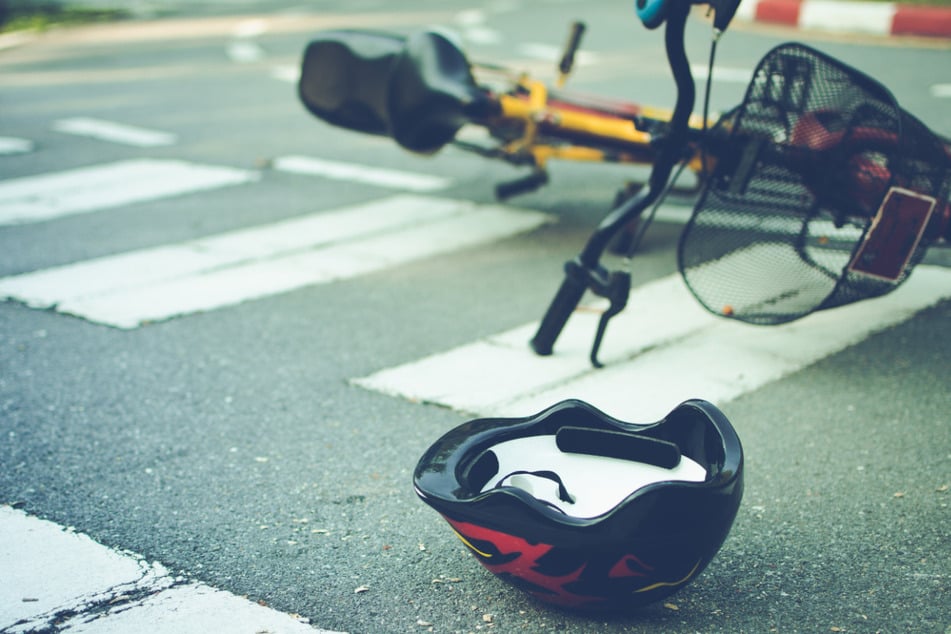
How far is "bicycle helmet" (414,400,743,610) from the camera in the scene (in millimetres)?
2057

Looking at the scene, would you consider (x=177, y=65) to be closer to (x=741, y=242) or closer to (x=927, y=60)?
(x=927, y=60)

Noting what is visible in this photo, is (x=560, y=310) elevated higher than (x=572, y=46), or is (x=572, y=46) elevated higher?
(x=572, y=46)

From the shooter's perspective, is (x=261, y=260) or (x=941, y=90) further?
(x=941, y=90)

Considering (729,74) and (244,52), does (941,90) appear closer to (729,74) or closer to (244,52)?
(729,74)

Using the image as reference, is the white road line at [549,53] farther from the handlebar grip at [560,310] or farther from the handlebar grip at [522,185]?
the handlebar grip at [560,310]

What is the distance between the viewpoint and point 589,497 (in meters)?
2.29

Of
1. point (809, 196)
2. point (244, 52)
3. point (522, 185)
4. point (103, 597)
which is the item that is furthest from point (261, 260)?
point (244, 52)

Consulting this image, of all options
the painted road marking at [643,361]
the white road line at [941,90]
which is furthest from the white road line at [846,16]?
the painted road marking at [643,361]

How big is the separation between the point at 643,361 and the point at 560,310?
34cm

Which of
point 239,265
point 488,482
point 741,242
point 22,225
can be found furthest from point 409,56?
point 488,482

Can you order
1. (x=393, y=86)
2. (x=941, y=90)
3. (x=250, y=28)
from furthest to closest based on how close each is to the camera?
(x=250, y=28) < (x=941, y=90) < (x=393, y=86)

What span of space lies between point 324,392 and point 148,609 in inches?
48.6

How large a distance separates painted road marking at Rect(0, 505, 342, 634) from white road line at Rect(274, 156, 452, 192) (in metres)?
3.78

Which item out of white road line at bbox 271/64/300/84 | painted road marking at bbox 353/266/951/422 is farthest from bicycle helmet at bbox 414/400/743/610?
white road line at bbox 271/64/300/84
